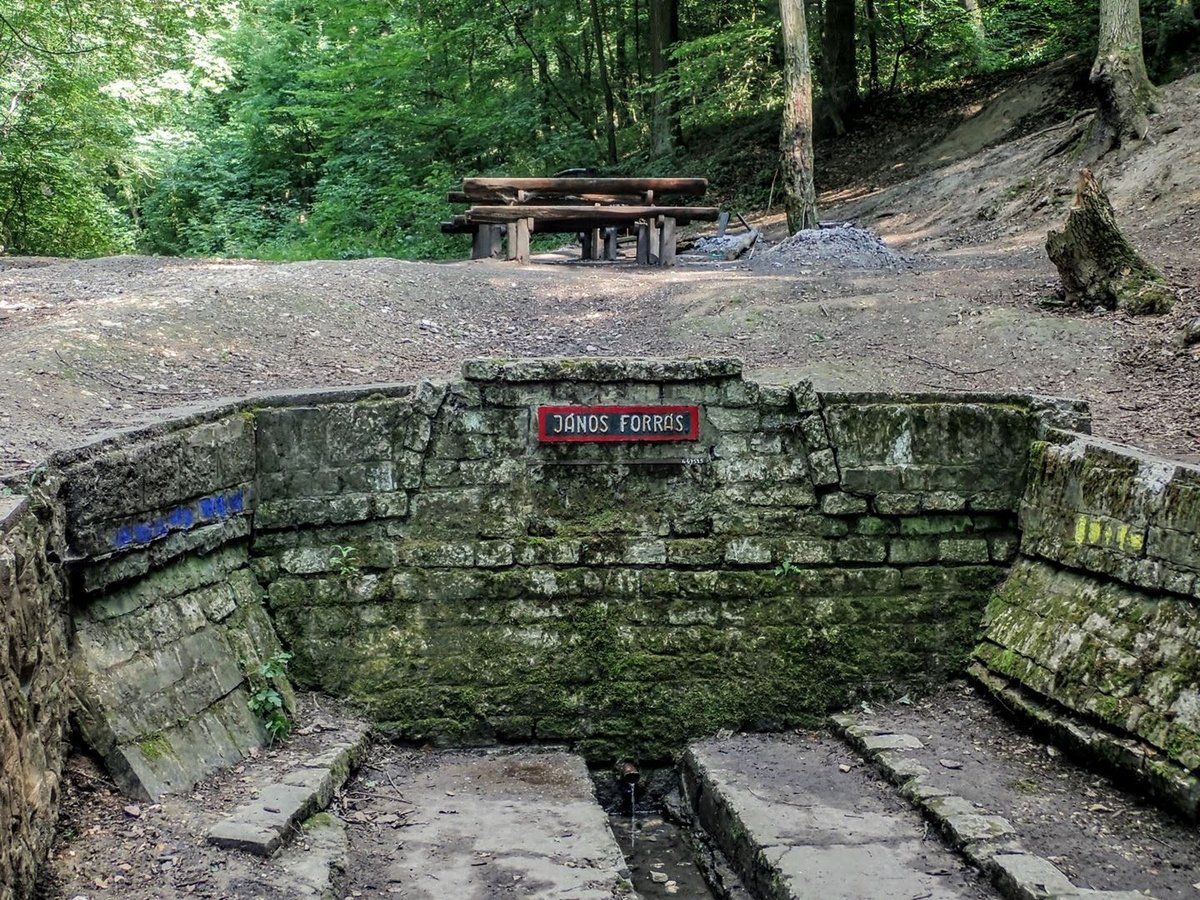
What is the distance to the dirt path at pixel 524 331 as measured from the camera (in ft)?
19.5

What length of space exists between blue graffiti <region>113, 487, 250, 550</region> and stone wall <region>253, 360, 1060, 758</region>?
1.09 ft

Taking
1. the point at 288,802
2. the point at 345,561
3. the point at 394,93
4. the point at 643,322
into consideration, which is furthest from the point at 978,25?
the point at 288,802

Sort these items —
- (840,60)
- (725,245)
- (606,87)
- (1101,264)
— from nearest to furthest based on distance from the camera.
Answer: (1101,264) < (725,245) < (840,60) < (606,87)

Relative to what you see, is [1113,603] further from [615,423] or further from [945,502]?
[615,423]

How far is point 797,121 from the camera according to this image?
485 inches

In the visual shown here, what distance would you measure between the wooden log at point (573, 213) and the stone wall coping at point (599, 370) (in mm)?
6204

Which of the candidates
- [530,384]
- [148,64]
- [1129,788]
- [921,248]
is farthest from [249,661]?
[148,64]

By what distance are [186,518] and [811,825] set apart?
10.4ft

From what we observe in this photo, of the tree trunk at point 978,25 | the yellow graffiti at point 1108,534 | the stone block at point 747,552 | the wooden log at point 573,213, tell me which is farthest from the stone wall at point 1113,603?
the tree trunk at point 978,25

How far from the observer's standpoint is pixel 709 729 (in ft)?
19.4


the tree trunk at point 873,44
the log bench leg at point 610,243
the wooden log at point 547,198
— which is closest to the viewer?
the wooden log at point 547,198

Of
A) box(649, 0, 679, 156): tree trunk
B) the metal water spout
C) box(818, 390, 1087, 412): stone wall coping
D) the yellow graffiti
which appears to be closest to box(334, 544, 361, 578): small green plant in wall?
the metal water spout

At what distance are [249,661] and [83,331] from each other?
8.51 ft

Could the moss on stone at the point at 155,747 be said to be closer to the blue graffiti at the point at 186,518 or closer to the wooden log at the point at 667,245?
the blue graffiti at the point at 186,518
